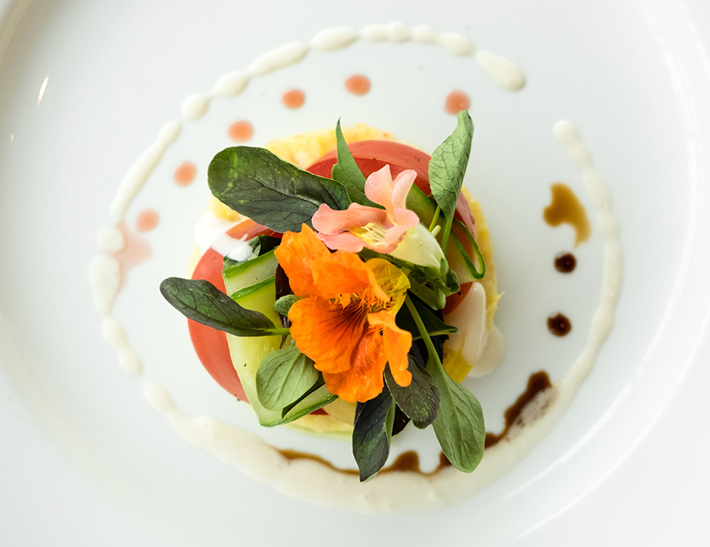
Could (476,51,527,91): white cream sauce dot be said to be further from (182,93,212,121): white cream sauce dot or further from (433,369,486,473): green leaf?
(433,369,486,473): green leaf

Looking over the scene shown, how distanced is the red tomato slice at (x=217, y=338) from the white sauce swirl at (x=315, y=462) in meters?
0.30

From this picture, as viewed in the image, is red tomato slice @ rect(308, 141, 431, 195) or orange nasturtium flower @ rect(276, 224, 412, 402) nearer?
orange nasturtium flower @ rect(276, 224, 412, 402)

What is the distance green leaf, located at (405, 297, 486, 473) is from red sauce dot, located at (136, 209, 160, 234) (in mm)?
989

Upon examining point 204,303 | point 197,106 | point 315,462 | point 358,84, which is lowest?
point 315,462

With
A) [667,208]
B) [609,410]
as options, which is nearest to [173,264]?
[609,410]

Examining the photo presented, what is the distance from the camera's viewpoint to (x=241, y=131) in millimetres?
1695

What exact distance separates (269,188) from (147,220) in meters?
0.89

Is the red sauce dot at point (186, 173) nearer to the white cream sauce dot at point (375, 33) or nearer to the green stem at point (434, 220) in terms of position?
the white cream sauce dot at point (375, 33)

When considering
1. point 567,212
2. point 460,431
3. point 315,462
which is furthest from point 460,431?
point 567,212

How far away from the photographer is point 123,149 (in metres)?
1.71

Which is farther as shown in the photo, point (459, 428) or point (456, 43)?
point (456, 43)

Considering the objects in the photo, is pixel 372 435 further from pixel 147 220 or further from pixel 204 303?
pixel 147 220

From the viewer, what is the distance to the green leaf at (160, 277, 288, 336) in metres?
0.92

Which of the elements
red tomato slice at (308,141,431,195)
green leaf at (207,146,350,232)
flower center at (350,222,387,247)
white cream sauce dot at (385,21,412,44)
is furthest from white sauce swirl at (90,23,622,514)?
flower center at (350,222,387,247)
